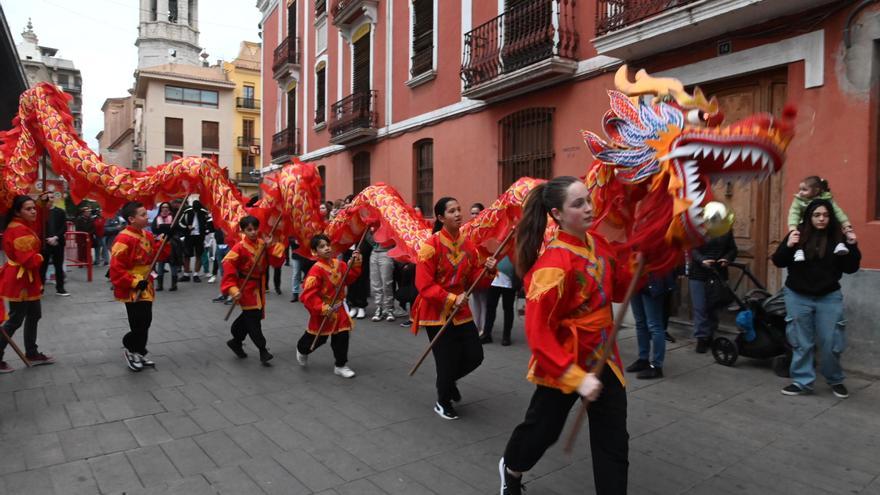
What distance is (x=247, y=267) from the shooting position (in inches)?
234

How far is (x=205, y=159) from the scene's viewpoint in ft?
19.0

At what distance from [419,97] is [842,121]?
8.34 m

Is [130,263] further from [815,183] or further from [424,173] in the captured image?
[424,173]

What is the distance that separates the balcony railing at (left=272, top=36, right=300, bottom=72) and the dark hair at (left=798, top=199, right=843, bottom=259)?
55.4 ft

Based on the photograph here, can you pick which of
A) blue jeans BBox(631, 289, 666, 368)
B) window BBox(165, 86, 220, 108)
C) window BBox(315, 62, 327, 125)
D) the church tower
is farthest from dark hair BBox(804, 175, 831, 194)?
the church tower

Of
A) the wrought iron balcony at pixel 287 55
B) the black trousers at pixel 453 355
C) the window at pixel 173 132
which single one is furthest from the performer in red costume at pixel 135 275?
the window at pixel 173 132

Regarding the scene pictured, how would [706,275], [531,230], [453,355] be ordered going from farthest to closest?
[706,275] < [453,355] < [531,230]

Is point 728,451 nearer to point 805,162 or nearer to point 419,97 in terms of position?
point 805,162

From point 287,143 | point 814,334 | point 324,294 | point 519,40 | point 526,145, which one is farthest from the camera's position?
point 287,143

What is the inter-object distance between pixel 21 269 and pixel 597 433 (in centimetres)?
568

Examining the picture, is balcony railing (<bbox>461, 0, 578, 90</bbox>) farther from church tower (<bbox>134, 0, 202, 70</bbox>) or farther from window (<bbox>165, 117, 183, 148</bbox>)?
church tower (<bbox>134, 0, 202, 70</bbox>)

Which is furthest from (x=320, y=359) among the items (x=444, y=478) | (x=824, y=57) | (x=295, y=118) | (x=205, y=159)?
(x=295, y=118)

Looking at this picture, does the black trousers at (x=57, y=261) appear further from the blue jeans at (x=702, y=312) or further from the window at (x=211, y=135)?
the window at (x=211, y=135)

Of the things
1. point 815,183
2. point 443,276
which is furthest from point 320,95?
point 815,183
